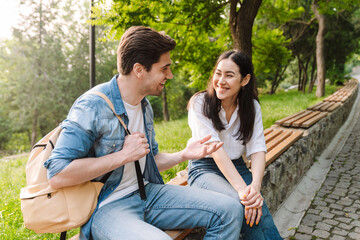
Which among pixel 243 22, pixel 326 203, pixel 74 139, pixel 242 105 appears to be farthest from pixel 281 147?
pixel 74 139

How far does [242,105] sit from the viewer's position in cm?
272

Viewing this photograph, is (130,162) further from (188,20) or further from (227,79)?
(188,20)

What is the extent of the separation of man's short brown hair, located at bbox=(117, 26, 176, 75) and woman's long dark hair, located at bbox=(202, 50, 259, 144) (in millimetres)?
889

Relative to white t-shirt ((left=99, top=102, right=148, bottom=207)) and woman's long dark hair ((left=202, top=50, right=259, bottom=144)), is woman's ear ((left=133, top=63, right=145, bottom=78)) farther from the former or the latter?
woman's long dark hair ((left=202, top=50, right=259, bottom=144))

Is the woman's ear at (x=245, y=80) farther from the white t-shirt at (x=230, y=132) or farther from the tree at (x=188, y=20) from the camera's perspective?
the tree at (x=188, y=20)

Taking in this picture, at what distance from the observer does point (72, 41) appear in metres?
25.9

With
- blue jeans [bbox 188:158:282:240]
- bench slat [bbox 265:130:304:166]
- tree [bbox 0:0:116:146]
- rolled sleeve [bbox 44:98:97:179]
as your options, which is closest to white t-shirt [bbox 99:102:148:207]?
rolled sleeve [bbox 44:98:97:179]

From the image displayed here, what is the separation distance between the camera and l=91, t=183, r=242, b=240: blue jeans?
64.6 inches

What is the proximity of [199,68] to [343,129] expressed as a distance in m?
4.69

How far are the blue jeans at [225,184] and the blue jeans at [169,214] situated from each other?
0.57ft

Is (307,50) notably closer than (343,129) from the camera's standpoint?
No

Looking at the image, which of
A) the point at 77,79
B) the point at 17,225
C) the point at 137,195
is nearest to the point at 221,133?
the point at 137,195

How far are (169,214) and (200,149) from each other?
53 cm

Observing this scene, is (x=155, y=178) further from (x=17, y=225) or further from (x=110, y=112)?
(x=17, y=225)
